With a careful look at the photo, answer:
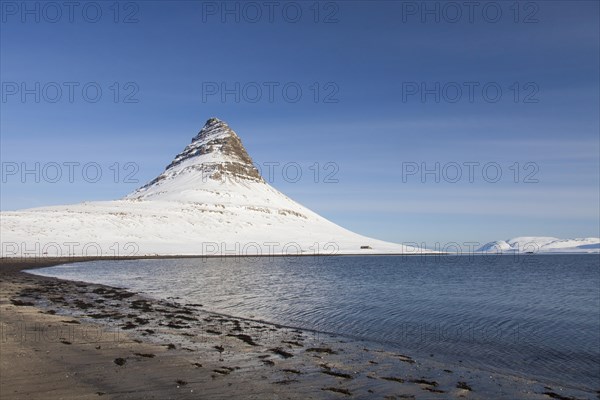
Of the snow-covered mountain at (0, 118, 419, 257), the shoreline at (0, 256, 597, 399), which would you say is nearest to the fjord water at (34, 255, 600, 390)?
the shoreline at (0, 256, 597, 399)

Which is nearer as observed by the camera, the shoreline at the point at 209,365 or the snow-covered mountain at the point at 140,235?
the shoreline at the point at 209,365

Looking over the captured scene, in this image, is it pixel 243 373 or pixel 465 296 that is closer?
pixel 243 373

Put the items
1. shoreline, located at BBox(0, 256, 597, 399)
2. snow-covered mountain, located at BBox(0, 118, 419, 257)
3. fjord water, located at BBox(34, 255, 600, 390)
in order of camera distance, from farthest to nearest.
→ snow-covered mountain, located at BBox(0, 118, 419, 257) → fjord water, located at BBox(34, 255, 600, 390) → shoreline, located at BBox(0, 256, 597, 399)

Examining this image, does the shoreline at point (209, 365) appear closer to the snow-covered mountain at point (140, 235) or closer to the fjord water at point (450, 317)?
the fjord water at point (450, 317)

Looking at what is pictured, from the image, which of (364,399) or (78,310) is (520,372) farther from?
(78,310)

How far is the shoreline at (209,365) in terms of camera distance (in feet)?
44.7

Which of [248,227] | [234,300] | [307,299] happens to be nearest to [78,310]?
[234,300]

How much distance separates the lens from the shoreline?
44.7ft

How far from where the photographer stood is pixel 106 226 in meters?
133

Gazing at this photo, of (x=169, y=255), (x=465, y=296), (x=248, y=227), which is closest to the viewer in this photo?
(x=465, y=296)

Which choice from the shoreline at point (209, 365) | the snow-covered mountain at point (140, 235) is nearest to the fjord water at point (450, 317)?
the shoreline at point (209, 365)

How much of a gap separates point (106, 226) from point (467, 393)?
134m

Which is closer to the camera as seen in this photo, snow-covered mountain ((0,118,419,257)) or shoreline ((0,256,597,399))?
shoreline ((0,256,597,399))

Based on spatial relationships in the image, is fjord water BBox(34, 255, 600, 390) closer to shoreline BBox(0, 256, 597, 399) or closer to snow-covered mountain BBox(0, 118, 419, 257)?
shoreline BBox(0, 256, 597, 399)
